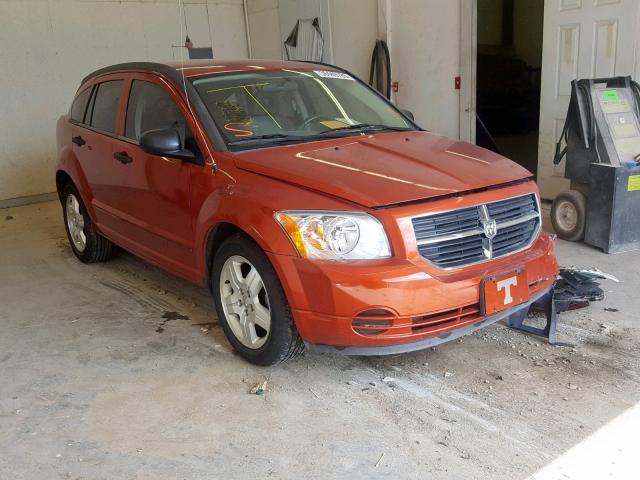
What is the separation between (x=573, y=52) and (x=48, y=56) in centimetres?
628

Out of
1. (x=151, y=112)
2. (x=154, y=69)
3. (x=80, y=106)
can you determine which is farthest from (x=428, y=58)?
(x=151, y=112)

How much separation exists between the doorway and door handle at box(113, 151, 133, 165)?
7.30 metres

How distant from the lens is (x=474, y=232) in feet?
8.71

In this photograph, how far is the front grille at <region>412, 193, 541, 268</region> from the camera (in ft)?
8.39

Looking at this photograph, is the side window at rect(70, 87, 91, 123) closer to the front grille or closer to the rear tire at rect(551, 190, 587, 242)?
the front grille

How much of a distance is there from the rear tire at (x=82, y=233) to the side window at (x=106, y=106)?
0.70 m

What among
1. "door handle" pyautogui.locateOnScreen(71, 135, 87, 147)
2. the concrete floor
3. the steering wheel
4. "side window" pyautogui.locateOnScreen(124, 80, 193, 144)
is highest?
"side window" pyautogui.locateOnScreen(124, 80, 193, 144)

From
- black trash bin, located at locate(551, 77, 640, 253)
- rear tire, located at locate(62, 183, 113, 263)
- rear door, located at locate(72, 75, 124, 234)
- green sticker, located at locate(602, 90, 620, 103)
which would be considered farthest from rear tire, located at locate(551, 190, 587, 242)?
rear tire, located at locate(62, 183, 113, 263)

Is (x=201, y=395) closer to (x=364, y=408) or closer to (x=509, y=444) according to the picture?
(x=364, y=408)

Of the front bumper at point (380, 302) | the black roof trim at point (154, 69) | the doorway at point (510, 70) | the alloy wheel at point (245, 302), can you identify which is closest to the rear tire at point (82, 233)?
the black roof trim at point (154, 69)

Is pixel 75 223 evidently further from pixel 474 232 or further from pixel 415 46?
pixel 415 46

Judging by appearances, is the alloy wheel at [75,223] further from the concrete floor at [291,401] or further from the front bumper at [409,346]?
the front bumper at [409,346]

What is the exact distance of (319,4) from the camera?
8211mm

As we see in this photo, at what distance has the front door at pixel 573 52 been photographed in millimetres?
5156
